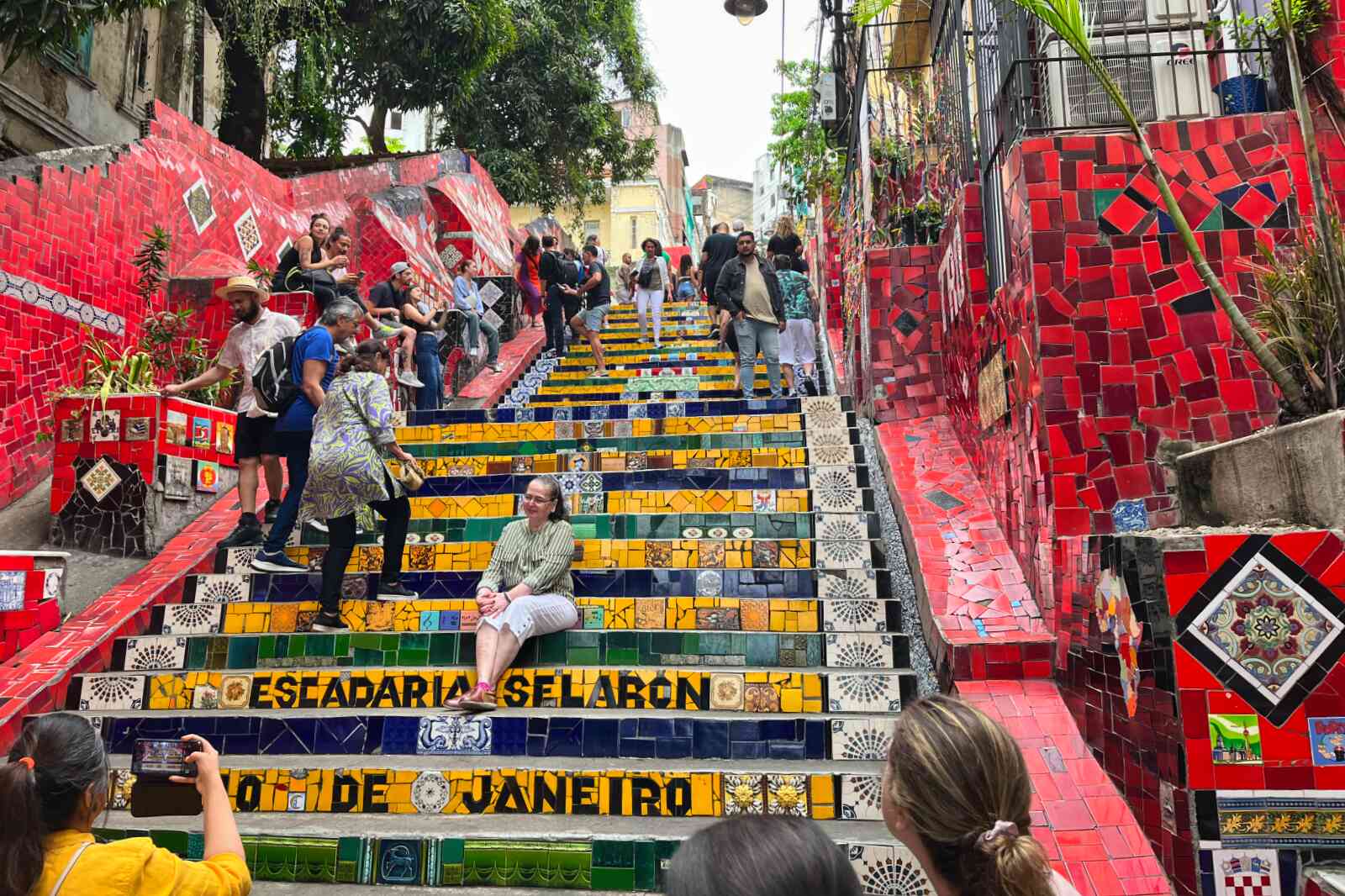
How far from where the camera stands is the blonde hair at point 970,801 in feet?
5.21

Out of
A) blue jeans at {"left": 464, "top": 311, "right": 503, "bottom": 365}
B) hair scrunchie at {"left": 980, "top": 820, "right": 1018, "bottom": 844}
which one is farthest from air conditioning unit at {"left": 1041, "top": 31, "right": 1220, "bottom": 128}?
blue jeans at {"left": 464, "top": 311, "right": 503, "bottom": 365}

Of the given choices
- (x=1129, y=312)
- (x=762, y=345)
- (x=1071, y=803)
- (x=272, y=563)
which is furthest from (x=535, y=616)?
(x=762, y=345)

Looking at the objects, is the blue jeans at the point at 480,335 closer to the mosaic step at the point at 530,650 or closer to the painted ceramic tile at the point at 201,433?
the painted ceramic tile at the point at 201,433

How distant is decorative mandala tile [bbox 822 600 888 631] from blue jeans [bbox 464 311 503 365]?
669 centimetres

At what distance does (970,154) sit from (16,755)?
5931 mm

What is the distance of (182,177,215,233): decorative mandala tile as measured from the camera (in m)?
9.98

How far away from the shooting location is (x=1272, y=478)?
3.39m

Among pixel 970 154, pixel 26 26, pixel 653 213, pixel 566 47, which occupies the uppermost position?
pixel 653 213

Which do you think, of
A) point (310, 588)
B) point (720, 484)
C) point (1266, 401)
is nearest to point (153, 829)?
point (310, 588)

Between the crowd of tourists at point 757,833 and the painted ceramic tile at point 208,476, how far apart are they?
15.3 ft

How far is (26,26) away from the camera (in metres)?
8.06

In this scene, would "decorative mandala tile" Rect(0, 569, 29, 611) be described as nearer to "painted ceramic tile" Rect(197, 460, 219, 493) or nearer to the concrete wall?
"painted ceramic tile" Rect(197, 460, 219, 493)

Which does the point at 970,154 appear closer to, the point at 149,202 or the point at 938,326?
the point at 938,326

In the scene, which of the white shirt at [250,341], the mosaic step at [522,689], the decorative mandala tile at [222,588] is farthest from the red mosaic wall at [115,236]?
the mosaic step at [522,689]
